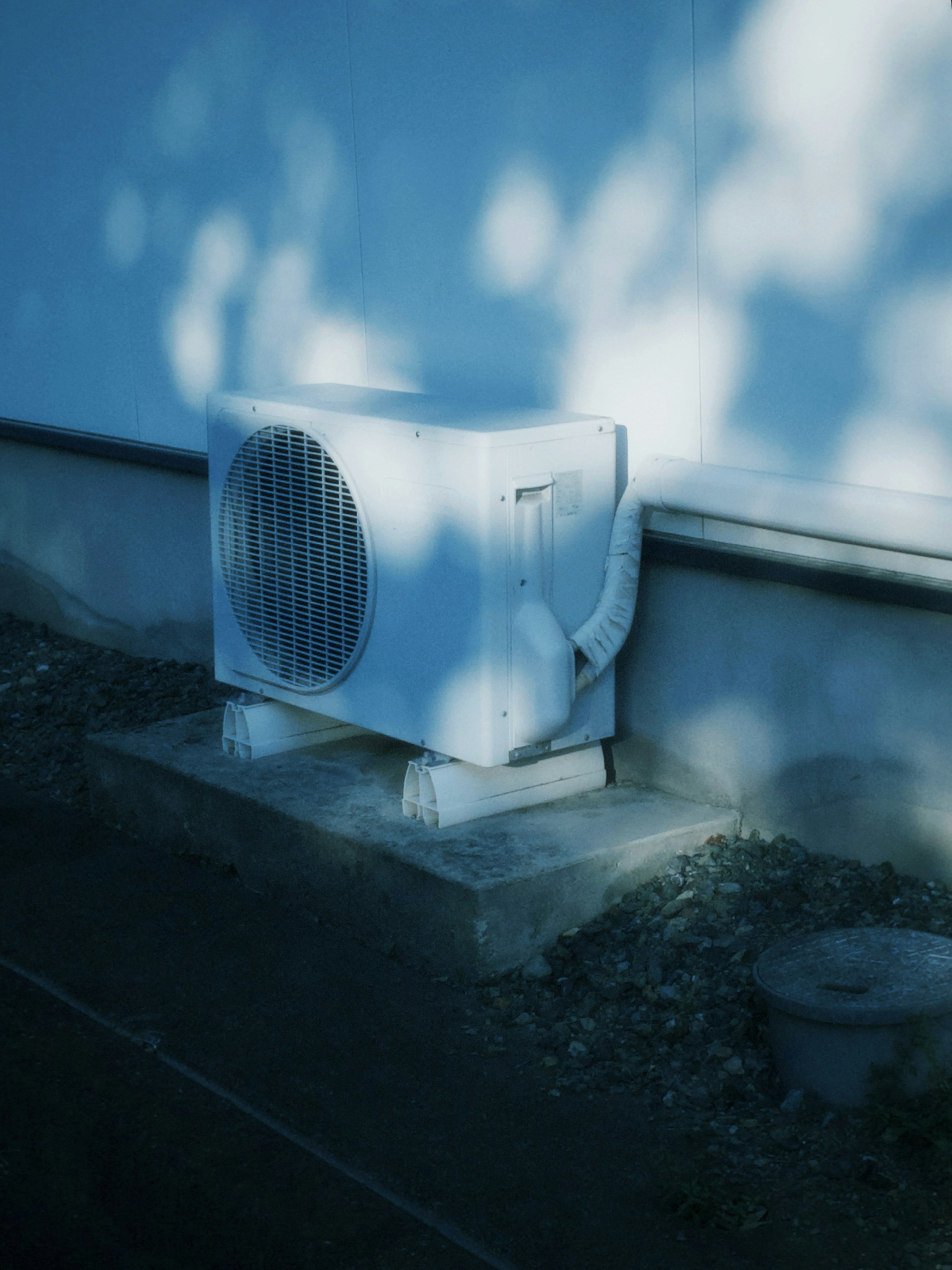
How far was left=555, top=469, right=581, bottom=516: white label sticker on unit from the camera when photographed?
3.33 meters

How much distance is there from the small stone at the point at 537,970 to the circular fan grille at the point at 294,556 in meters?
0.86

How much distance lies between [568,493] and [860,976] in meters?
1.23

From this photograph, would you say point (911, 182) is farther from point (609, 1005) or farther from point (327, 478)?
point (609, 1005)

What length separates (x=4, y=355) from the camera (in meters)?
5.84

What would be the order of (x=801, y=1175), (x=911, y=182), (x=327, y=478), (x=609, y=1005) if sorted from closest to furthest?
1. (x=801, y=1175)
2. (x=911, y=182)
3. (x=609, y=1005)
4. (x=327, y=478)

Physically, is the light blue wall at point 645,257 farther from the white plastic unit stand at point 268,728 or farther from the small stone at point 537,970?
the white plastic unit stand at point 268,728

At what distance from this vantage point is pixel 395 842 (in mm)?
3395

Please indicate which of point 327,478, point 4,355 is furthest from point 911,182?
point 4,355

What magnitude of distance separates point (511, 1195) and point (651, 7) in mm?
2491

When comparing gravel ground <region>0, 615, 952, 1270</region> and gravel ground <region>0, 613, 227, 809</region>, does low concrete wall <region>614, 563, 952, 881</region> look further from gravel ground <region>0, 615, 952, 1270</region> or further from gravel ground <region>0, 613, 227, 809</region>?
gravel ground <region>0, 613, 227, 809</region>

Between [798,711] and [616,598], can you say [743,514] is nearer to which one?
[616,598]

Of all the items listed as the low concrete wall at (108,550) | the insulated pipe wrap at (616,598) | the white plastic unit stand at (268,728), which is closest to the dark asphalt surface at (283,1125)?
the white plastic unit stand at (268,728)

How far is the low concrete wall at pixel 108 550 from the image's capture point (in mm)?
5184

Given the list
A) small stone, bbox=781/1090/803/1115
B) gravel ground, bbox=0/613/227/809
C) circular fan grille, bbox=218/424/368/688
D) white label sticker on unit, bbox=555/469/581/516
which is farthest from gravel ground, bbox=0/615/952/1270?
gravel ground, bbox=0/613/227/809
